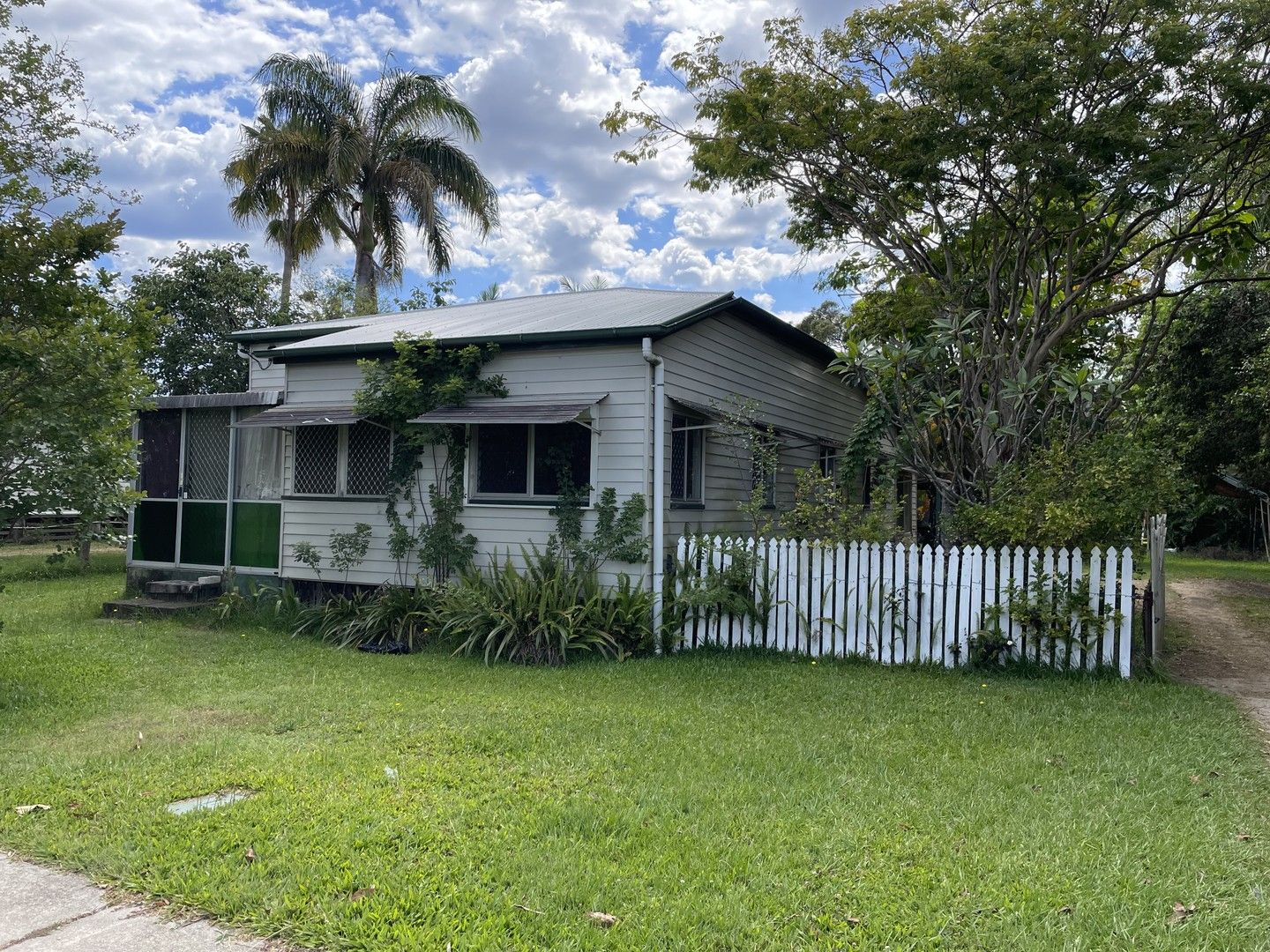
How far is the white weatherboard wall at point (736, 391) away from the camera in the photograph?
33.0 ft

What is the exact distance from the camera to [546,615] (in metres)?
8.85

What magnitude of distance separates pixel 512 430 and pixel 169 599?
6.03 m

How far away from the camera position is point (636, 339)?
30.7ft

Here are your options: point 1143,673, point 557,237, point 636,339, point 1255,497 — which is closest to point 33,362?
point 636,339

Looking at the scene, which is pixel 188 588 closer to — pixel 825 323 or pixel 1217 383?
pixel 1217 383

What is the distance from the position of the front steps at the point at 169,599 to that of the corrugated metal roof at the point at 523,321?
357 cm

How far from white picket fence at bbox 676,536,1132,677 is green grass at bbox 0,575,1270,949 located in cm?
56

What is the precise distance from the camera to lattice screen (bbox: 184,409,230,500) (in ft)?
41.2

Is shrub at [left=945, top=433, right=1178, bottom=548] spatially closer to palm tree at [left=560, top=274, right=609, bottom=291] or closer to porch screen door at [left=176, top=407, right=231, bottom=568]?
porch screen door at [left=176, top=407, right=231, bottom=568]

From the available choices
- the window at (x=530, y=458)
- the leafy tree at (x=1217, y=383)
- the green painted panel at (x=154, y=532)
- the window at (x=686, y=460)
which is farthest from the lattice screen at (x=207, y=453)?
the leafy tree at (x=1217, y=383)

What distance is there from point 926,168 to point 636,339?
3.91 metres

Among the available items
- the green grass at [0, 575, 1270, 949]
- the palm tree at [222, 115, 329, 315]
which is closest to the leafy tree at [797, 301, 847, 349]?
the palm tree at [222, 115, 329, 315]

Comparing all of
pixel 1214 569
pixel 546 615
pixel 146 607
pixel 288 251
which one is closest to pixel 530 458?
pixel 546 615

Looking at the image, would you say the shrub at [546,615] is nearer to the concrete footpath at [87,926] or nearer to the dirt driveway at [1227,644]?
the concrete footpath at [87,926]
